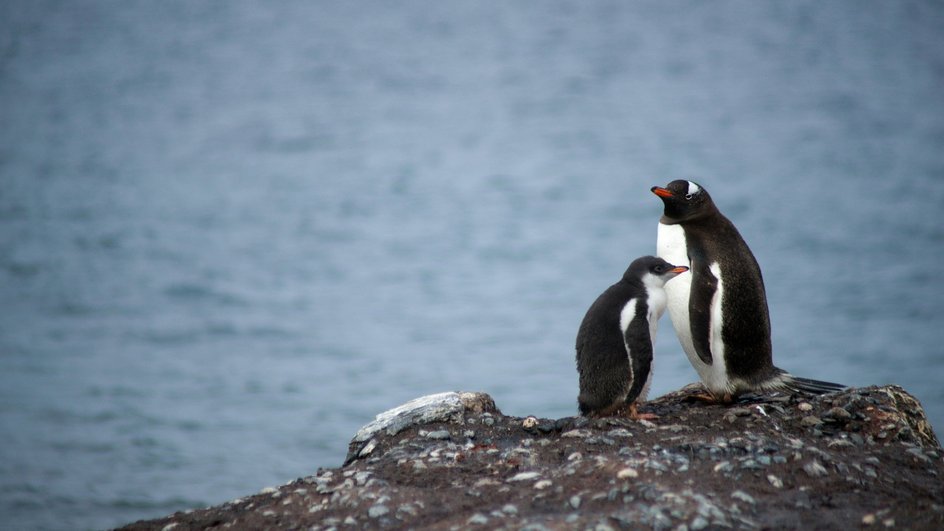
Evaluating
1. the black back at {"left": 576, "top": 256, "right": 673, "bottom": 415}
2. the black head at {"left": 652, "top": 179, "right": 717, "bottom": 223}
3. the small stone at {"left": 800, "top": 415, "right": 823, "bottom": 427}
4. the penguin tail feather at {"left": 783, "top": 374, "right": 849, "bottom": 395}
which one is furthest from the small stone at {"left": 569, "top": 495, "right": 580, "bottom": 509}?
the black head at {"left": 652, "top": 179, "right": 717, "bottom": 223}

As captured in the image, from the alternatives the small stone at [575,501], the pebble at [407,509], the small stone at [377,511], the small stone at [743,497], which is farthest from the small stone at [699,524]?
the small stone at [377,511]

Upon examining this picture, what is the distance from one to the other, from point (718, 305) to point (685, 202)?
1.96 ft

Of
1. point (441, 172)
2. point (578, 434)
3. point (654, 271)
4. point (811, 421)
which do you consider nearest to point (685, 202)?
point (654, 271)

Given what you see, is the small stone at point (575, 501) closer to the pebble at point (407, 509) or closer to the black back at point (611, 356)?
the pebble at point (407, 509)

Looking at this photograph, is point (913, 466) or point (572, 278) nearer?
point (913, 466)

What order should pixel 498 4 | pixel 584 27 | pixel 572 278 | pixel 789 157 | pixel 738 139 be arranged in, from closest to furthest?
pixel 572 278 < pixel 789 157 < pixel 738 139 < pixel 584 27 < pixel 498 4

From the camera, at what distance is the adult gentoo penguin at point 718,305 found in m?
5.77

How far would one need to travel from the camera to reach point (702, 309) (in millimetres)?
5738

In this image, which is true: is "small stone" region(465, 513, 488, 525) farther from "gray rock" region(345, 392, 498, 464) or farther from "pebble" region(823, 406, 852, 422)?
"pebble" region(823, 406, 852, 422)

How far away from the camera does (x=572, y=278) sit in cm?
2700

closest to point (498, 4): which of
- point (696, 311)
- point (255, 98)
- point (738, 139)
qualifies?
point (255, 98)

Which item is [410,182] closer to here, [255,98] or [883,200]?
[255,98]

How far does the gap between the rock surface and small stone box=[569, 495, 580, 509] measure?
0.01 metres

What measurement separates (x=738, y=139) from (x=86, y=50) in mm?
21292
